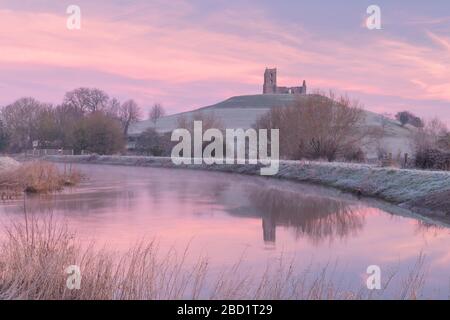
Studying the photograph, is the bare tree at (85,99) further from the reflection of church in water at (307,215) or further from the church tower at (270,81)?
the church tower at (270,81)

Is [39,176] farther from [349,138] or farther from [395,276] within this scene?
[349,138]

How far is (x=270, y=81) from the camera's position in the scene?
194875 mm

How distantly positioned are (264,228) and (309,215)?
3.58m

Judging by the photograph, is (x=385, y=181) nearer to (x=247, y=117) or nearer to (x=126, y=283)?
(x=126, y=283)

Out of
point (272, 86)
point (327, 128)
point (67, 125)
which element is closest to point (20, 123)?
point (67, 125)

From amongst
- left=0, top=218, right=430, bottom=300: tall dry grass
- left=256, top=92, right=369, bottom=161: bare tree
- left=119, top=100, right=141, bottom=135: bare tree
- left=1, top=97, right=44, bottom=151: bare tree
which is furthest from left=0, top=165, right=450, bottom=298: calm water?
left=119, top=100, right=141, bottom=135: bare tree

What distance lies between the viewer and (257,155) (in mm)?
58469

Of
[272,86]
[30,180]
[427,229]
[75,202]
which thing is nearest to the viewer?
[427,229]

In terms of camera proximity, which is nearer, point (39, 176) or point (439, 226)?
point (439, 226)

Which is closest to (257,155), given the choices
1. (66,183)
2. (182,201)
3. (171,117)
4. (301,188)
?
(301,188)

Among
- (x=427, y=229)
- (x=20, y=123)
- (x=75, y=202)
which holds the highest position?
(x=20, y=123)

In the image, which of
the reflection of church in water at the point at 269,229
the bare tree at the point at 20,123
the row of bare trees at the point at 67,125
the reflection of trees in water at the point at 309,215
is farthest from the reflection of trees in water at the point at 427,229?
the bare tree at the point at 20,123

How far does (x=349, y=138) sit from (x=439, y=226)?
3091 cm

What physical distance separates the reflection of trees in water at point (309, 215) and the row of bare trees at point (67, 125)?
52658mm
